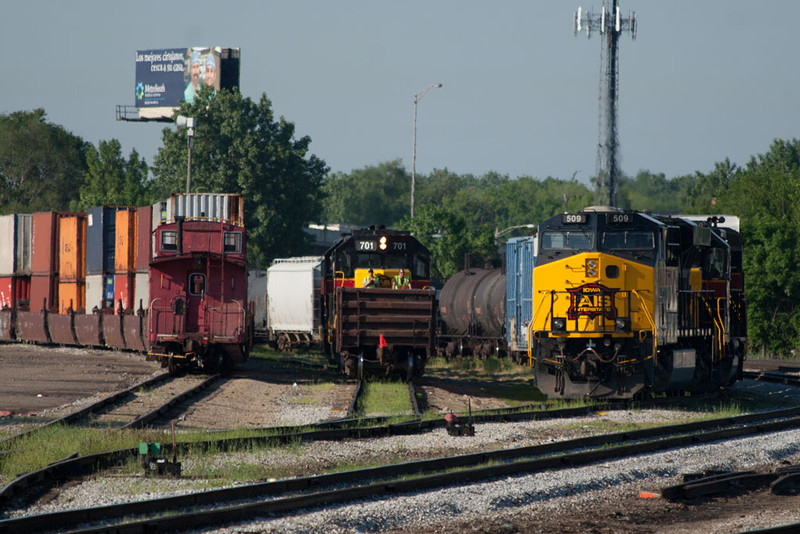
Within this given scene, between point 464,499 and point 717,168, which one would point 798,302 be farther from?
point 717,168

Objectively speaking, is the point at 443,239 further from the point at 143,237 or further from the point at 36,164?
the point at 36,164

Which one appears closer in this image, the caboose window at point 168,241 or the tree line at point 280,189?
the caboose window at point 168,241

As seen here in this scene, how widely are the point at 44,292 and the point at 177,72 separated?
167 ft

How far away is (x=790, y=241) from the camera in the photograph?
45188mm

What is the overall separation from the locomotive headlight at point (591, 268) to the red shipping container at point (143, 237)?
16.2m

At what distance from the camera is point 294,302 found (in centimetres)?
3562

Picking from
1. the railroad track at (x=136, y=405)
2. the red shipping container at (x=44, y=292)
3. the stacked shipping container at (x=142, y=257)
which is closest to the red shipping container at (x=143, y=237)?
the stacked shipping container at (x=142, y=257)

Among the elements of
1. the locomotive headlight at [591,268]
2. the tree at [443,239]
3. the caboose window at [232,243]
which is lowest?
the locomotive headlight at [591,268]

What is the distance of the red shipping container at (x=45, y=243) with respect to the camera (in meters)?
37.3

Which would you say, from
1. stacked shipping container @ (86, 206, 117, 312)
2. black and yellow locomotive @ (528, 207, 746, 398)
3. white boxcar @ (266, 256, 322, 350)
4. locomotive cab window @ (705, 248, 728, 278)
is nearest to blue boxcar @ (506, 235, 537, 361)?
locomotive cab window @ (705, 248, 728, 278)

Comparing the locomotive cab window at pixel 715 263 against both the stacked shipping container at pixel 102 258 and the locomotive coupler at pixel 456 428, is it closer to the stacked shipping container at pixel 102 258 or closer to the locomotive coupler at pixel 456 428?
the locomotive coupler at pixel 456 428

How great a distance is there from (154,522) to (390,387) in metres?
14.3

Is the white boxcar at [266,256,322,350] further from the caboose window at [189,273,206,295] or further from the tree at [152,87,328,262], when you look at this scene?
the tree at [152,87,328,262]

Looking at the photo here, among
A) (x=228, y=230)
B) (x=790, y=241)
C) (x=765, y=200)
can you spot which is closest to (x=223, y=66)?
(x=765, y=200)
